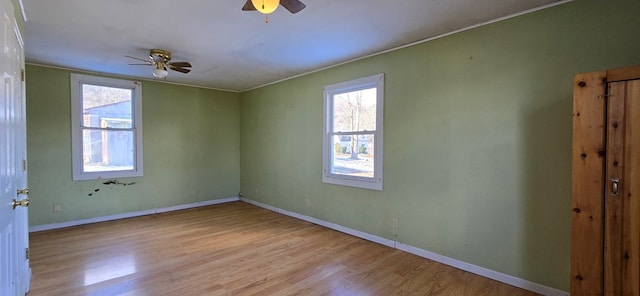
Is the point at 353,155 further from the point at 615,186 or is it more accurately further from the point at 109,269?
the point at 109,269

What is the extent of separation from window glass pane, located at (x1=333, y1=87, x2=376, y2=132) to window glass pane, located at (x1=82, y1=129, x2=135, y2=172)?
3537 millimetres

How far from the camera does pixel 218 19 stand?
2.65 metres

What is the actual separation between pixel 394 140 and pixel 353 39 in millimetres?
1249

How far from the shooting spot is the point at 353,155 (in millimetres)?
4082

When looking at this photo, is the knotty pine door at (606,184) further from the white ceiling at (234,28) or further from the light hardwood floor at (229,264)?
the white ceiling at (234,28)

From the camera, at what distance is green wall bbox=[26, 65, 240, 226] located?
422cm

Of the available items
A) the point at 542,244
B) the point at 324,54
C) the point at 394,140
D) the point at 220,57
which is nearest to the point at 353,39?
the point at 324,54

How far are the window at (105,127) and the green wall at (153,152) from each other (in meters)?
0.10

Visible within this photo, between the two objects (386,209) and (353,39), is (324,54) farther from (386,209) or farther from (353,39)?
(386,209)

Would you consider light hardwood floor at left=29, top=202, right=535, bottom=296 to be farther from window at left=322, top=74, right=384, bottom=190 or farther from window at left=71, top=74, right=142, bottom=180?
window at left=71, top=74, right=142, bottom=180

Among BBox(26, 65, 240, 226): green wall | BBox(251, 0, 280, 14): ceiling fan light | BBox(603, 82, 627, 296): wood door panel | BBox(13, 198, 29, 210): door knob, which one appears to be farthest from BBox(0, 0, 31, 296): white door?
BBox(603, 82, 627, 296): wood door panel

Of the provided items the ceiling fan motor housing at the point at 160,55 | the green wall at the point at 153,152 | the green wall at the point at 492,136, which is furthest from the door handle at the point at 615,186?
the green wall at the point at 153,152

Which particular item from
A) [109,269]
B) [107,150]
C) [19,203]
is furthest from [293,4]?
[107,150]

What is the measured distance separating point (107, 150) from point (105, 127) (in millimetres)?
377
